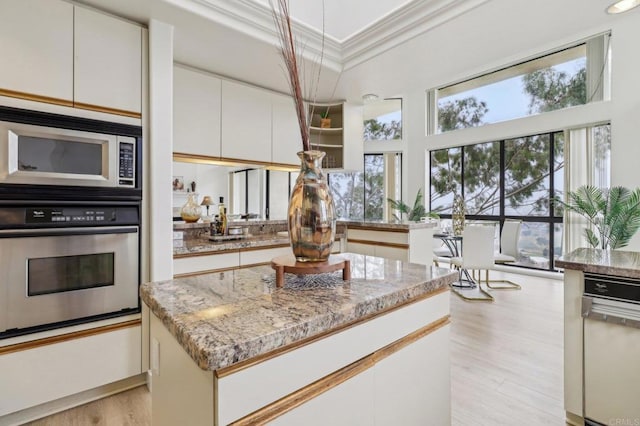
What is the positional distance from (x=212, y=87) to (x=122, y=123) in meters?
1.13

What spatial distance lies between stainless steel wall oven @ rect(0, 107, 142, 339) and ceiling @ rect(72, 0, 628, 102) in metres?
0.92

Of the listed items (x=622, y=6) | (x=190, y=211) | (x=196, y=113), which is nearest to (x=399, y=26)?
(x=622, y=6)

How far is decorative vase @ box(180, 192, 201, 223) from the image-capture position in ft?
9.50

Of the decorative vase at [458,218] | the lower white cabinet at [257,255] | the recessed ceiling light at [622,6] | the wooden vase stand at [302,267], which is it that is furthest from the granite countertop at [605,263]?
the decorative vase at [458,218]

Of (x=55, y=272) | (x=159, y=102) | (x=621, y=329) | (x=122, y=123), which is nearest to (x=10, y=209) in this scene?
(x=55, y=272)

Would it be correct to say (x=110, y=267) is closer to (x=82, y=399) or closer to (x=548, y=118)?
(x=82, y=399)

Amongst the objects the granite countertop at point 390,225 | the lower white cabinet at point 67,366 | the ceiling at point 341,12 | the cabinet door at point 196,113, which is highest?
the ceiling at point 341,12

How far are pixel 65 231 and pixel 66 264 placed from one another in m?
0.20

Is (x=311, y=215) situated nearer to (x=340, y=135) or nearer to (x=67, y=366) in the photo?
(x=67, y=366)

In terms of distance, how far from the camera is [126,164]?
203cm

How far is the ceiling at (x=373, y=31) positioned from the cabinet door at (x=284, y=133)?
333mm

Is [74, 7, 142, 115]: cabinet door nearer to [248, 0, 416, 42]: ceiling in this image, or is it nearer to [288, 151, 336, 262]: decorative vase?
[248, 0, 416, 42]: ceiling

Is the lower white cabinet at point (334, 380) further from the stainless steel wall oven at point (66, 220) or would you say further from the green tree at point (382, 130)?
the green tree at point (382, 130)

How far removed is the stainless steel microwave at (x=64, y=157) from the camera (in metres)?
1.68
